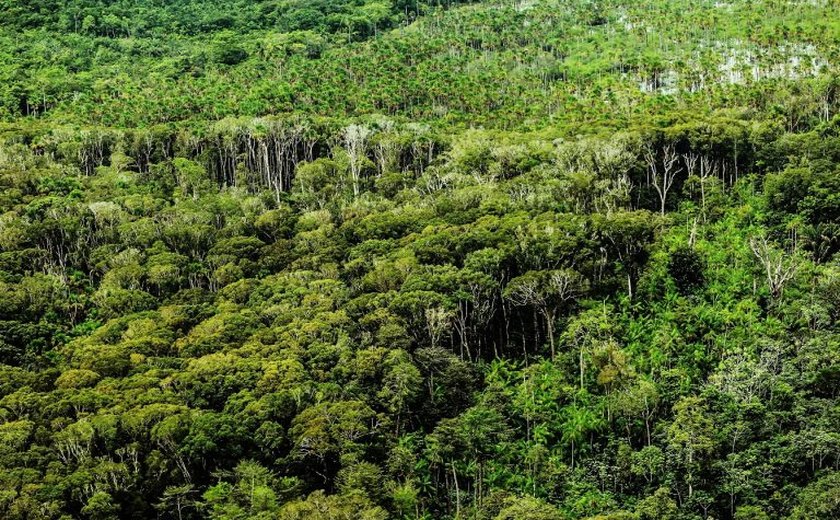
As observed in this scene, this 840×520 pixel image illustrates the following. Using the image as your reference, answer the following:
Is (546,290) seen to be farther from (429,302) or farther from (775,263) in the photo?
(775,263)

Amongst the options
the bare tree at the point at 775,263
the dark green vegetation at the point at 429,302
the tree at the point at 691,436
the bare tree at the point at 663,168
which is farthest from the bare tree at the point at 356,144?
the tree at the point at 691,436

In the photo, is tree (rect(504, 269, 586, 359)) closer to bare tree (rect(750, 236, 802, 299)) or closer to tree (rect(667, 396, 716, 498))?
tree (rect(667, 396, 716, 498))

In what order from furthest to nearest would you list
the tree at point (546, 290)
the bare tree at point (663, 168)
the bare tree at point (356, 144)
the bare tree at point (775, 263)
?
the bare tree at point (356, 144) < the bare tree at point (663, 168) < the tree at point (546, 290) < the bare tree at point (775, 263)

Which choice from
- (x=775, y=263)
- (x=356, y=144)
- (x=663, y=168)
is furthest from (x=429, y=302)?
(x=356, y=144)

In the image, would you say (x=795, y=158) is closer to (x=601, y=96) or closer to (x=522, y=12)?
(x=601, y=96)

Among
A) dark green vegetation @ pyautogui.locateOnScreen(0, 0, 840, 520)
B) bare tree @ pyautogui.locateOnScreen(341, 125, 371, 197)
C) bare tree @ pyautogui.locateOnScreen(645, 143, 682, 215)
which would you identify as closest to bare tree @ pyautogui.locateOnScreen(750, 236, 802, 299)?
dark green vegetation @ pyautogui.locateOnScreen(0, 0, 840, 520)

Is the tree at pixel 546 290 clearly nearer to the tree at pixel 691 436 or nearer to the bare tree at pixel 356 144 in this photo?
the tree at pixel 691 436
